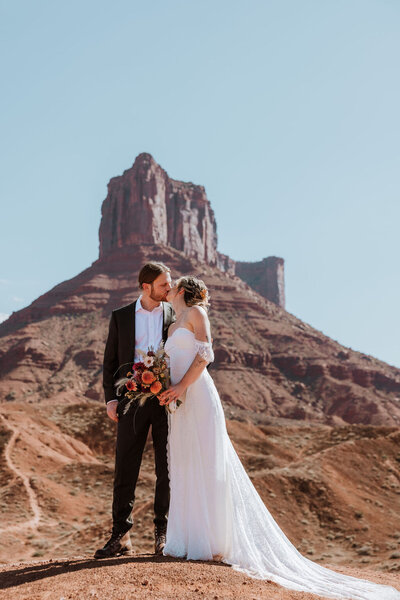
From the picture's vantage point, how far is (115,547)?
5340 millimetres

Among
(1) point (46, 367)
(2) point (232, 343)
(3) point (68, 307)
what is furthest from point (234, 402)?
(3) point (68, 307)

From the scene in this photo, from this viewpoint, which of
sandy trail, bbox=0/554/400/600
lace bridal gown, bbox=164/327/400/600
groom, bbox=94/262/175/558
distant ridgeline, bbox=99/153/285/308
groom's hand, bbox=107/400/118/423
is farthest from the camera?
distant ridgeline, bbox=99/153/285/308

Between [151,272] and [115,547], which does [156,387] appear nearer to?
[151,272]

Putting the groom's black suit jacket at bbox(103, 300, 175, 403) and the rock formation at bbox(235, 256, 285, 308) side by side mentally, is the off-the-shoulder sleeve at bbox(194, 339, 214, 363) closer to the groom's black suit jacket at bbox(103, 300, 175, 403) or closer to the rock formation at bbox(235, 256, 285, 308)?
the groom's black suit jacket at bbox(103, 300, 175, 403)

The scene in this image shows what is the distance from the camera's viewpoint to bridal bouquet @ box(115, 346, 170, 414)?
5027 millimetres

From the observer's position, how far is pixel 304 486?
52.6 ft

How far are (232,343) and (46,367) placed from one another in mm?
23466

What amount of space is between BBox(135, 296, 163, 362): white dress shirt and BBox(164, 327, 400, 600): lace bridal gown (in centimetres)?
43

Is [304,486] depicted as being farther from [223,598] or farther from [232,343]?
[232,343]

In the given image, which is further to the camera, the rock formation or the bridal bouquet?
the rock formation

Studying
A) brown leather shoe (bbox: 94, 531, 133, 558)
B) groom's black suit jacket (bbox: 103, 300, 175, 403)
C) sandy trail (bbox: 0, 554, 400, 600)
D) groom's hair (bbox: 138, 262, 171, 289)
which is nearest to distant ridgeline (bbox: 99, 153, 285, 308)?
groom's black suit jacket (bbox: 103, 300, 175, 403)

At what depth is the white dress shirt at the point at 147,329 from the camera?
5699 millimetres

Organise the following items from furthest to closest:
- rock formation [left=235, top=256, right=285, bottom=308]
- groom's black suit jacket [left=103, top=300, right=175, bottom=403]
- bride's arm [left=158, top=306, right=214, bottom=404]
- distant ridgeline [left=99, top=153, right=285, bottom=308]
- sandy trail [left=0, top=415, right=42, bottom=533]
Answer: rock formation [left=235, top=256, right=285, bottom=308]
distant ridgeline [left=99, top=153, right=285, bottom=308]
sandy trail [left=0, top=415, right=42, bottom=533]
groom's black suit jacket [left=103, top=300, right=175, bottom=403]
bride's arm [left=158, top=306, right=214, bottom=404]

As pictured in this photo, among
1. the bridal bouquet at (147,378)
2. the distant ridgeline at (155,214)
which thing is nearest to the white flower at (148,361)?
the bridal bouquet at (147,378)
